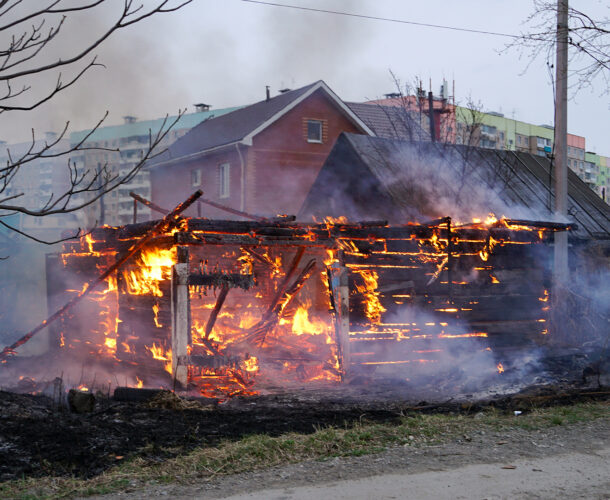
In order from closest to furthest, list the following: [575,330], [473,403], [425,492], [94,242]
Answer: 1. [425,492]
2. [473,403]
3. [94,242]
4. [575,330]

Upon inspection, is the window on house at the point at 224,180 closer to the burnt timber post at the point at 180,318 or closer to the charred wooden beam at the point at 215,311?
the charred wooden beam at the point at 215,311

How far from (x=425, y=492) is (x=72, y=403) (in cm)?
527

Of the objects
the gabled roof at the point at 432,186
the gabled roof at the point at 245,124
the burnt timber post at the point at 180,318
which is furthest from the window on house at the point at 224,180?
the burnt timber post at the point at 180,318

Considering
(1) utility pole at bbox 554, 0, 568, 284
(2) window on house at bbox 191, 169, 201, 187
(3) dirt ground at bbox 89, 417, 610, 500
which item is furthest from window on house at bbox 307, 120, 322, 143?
(3) dirt ground at bbox 89, 417, 610, 500

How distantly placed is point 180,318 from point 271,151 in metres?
21.5

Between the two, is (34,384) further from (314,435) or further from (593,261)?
(593,261)

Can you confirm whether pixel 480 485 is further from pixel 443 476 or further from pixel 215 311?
pixel 215 311

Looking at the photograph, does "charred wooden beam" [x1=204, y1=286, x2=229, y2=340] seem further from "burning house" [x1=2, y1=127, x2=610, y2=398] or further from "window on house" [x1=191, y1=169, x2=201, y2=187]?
"window on house" [x1=191, y1=169, x2=201, y2=187]

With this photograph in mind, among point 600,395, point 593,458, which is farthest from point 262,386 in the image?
point 593,458

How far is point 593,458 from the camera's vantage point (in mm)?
6539

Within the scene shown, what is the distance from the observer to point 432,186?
17719 millimetres

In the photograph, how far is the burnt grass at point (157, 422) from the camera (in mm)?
6492

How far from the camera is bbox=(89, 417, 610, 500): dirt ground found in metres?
5.49

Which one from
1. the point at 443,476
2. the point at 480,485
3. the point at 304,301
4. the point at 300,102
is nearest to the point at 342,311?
the point at 304,301
